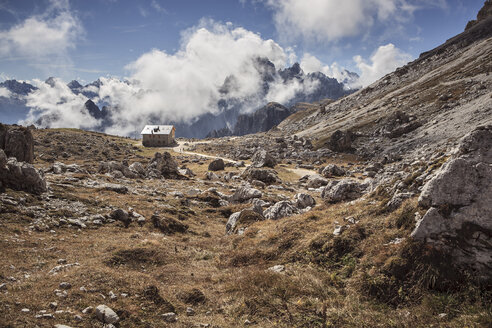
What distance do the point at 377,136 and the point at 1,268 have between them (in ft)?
295

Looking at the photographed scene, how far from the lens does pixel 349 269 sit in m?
11.2

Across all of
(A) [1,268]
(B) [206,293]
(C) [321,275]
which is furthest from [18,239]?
(C) [321,275]

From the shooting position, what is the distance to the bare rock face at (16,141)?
1377 inches

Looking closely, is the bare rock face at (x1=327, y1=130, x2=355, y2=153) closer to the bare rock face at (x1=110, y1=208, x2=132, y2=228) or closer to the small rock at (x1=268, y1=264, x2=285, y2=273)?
the bare rock face at (x1=110, y1=208, x2=132, y2=228)

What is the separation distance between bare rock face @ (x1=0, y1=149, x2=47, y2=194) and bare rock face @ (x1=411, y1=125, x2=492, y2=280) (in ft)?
89.5

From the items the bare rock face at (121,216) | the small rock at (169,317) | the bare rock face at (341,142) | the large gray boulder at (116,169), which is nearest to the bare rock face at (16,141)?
the large gray boulder at (116,169)

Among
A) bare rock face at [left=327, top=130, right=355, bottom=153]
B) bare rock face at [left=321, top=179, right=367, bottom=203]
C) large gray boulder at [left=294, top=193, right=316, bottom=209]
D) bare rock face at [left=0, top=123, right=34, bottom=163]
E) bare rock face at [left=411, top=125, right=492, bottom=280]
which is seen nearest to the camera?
bare rock face at [left=411, top=125, right=492, bottom=280]

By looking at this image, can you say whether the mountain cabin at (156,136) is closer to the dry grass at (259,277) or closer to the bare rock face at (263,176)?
the bare rock face at (263,176)

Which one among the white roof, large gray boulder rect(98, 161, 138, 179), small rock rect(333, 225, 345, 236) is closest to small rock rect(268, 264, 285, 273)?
small rock rect(333, 225, 345, 236)

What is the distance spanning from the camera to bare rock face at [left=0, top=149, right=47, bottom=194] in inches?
777

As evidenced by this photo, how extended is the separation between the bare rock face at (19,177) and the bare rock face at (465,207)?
89.5 ft

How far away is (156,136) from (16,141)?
309 feet

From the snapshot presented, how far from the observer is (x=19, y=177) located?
67.3ft

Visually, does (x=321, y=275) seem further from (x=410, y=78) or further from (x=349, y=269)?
(x=410, y=78)
